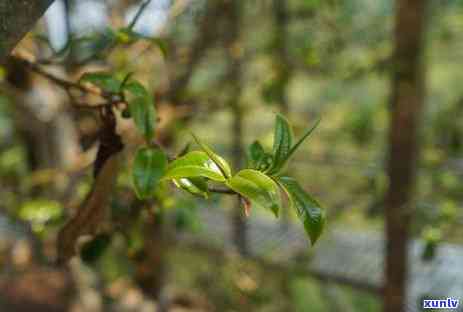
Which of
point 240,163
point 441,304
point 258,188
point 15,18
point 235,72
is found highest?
point 235,72

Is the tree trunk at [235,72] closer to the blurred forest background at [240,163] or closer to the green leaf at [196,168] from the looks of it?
the blurred forest background at [240,163]

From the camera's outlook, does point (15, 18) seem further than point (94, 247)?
No

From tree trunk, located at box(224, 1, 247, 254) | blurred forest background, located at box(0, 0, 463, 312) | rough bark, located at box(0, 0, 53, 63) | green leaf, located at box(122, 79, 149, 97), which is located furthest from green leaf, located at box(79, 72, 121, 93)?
tree trunk, located at box(224, 1, 247, 254)

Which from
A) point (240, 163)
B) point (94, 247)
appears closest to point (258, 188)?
point (94, 247)

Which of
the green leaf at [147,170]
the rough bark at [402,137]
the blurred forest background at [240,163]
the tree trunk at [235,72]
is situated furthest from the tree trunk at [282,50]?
the green leaf at [147,170]

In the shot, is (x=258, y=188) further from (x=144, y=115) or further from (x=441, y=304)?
(x=441, y=304)

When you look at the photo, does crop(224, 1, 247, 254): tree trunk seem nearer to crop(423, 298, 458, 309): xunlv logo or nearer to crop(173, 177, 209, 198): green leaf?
crop(423, 298, 458, 309): xunlv logo

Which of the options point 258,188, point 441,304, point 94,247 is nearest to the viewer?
point 258,188
